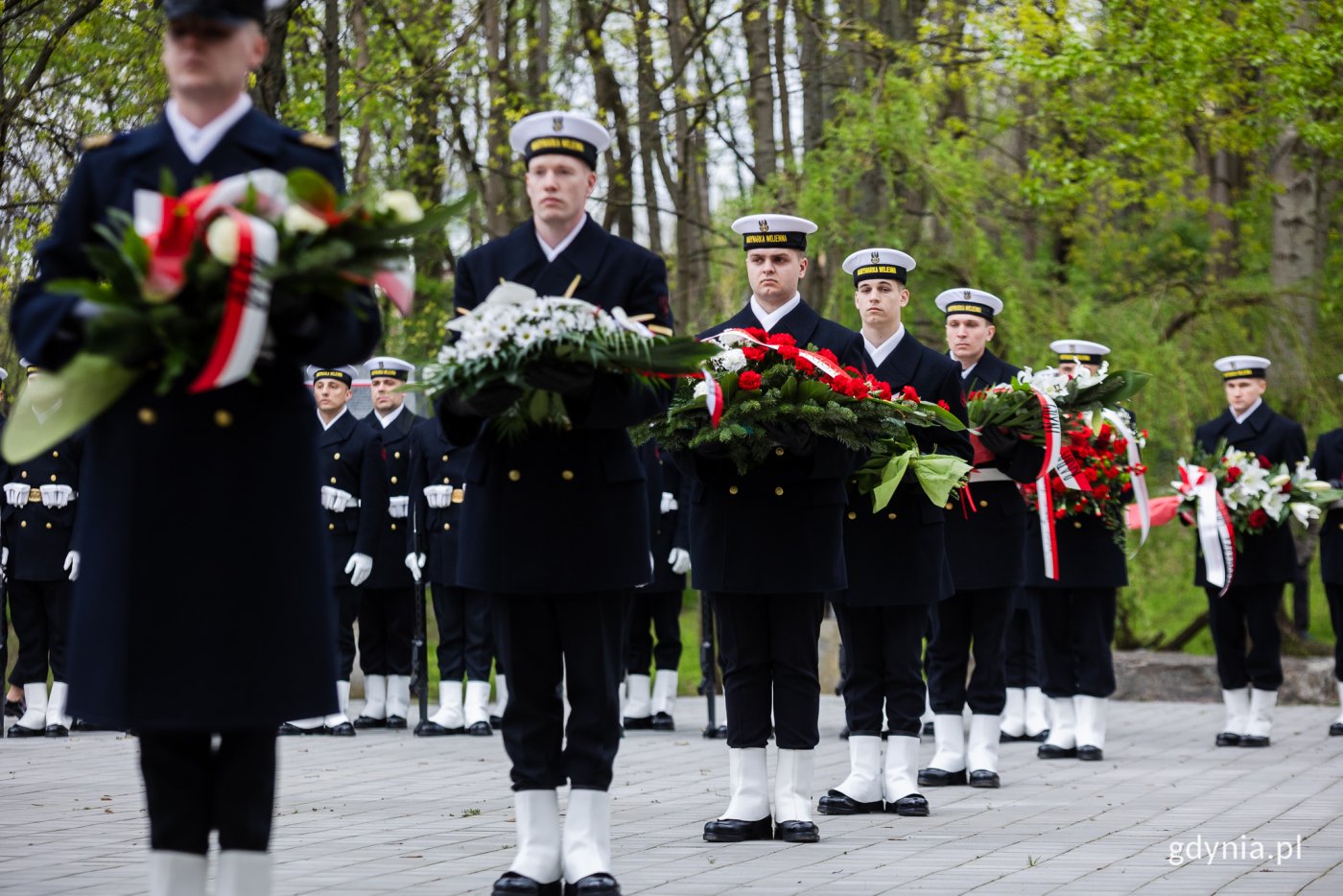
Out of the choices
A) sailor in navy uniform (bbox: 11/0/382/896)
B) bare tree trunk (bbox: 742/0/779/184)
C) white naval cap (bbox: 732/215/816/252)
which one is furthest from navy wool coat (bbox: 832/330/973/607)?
bare tree trunk (bbox: 742/0/779/184)

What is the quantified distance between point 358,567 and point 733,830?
19.8ft

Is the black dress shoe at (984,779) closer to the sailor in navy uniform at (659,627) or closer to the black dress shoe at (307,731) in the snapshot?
the sailor in navy uniform at (659,627)

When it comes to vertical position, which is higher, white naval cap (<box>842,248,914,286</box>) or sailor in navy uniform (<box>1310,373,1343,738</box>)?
white naval cap (<box>842,248,914,286</box>)

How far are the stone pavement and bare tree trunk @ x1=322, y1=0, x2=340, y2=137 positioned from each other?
5.17 metres

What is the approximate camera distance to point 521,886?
17.4 feet

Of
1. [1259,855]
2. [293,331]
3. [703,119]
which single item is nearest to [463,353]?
[293,331]

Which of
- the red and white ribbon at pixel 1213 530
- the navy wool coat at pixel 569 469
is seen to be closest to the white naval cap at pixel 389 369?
the red and white ribbon at pixel 1213 530

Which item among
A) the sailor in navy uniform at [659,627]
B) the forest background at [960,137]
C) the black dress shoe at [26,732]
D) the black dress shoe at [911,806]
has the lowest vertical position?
the black dress shoe at [911,806]

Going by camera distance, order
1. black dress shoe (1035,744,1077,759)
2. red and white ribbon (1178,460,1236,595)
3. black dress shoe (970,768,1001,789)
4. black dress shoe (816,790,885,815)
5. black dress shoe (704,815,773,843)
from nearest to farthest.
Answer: black dress shoe (704,815,773,843)
black dress shoe (816,790,885,815)
black dress shoe (970,768,1001,789)
black dress shoe (1035,744,1077,759)
red and white ribbon (1178,460,1236,595)

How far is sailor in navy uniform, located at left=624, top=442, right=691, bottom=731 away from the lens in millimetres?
12852

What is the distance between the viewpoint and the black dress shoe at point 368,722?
42.6 ft

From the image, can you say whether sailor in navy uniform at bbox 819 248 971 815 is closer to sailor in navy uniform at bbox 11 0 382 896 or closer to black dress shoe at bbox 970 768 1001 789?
black dress shoe at bbox 970 768 1001 789

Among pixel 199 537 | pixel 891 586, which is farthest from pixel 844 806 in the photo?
pixel 199 537

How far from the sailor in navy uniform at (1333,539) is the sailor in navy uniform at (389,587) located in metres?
6.70
